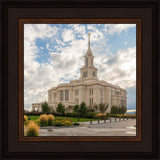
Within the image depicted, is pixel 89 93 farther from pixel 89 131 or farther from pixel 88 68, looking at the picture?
pixel 89 131

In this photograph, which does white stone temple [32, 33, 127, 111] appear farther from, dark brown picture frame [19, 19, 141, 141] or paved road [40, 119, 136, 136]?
dark brown picture frame [19, 19, 141, 141]

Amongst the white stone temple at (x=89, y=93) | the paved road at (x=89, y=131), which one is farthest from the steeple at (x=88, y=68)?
the paved road at (x=89, y=131)

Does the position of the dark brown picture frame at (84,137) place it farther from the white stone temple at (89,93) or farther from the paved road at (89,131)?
the white stone temple at (89,93)

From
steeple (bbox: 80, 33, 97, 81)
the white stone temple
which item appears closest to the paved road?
the white stone temple

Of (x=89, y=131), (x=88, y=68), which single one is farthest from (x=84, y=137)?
(x=88, y=68)

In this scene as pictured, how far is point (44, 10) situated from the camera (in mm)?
4031

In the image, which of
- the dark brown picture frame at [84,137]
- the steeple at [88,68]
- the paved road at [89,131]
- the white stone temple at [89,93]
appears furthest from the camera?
the steeple at [88,68]

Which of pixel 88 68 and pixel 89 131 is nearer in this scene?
pixel 89 131

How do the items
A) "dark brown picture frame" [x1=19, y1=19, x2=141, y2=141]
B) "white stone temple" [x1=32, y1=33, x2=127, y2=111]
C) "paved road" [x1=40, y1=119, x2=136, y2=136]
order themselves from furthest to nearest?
"white stone temple" [x1=32, y1=33, x2=127, y2=111], "paved road" [x1=40, y1=119, x2=136, y2=136], "dark brown picture frame" [x1=19, y1=19, x2=141, y2=141]

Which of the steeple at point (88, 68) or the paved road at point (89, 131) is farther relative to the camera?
the steeple at point (88, 68)

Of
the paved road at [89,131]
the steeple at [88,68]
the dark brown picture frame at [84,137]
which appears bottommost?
the paved road at [89,131]

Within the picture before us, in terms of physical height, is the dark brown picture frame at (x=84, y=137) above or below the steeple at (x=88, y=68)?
below

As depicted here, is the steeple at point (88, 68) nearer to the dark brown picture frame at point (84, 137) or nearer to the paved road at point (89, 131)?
the paved road at point (89, 131)

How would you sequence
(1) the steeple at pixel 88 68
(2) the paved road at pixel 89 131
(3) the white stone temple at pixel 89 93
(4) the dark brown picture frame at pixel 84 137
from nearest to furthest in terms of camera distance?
(4) the dark brown picture frame at pixel 84 137 < (2) the paved road at pixel 89 131 < (3) the white stone temple at pixel 89 93 < (1) the steeple at pixel 88 68
